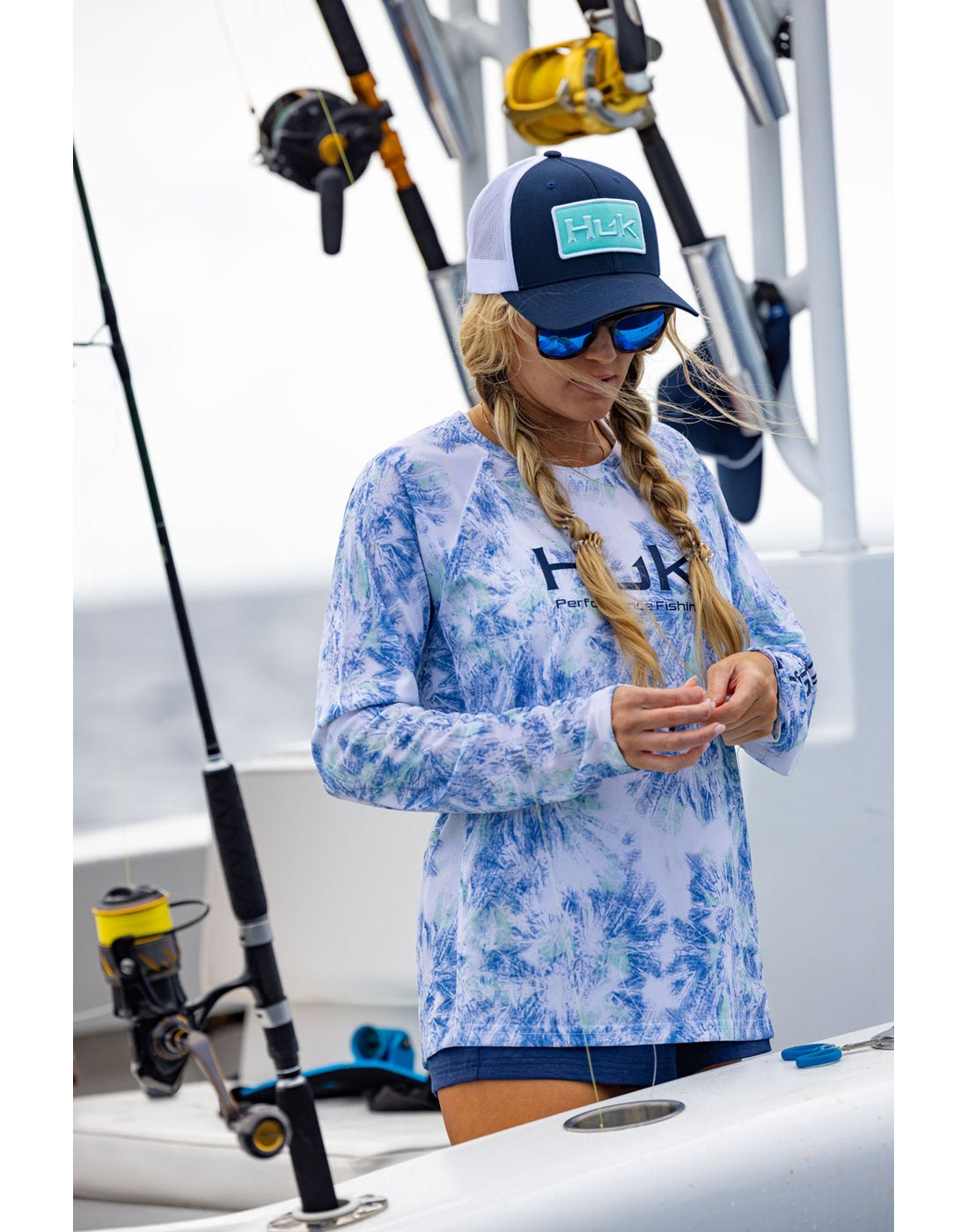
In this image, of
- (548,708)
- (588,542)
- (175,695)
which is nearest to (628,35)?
(588,542)

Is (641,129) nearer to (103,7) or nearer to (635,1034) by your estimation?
(103,7)

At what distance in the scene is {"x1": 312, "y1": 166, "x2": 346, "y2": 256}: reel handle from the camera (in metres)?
1.90

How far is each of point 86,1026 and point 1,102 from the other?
257 centimetres

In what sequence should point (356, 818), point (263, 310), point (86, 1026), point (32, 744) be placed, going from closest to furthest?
1. point (32, 744)
2. point (356, 818)
3. point (86, 1026)
4. point (263, 310)

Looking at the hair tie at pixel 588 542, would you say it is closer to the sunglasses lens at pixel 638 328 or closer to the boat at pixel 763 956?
the sunglasses lens at pixel 638 328

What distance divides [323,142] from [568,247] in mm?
1147

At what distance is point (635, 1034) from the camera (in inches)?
37.5

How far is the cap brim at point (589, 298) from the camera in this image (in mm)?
959

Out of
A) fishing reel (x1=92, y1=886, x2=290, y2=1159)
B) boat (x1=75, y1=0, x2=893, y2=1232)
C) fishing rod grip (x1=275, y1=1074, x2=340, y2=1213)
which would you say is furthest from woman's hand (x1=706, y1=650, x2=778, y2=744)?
fishing reel (x1=92, y1=886, x2=290, y2=1159)

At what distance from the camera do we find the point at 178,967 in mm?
1460

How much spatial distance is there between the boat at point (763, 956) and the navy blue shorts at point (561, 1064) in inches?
1.2

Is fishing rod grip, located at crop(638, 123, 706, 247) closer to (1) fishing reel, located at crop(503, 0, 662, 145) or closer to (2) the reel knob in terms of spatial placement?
(1) fishing reel, located at crop(503, 0, 662, 145)

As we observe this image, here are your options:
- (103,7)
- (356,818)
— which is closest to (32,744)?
(103,7)

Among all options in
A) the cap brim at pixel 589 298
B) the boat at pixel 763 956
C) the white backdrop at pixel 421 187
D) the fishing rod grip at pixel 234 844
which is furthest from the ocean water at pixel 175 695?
the cap brim at pixel 589 298
